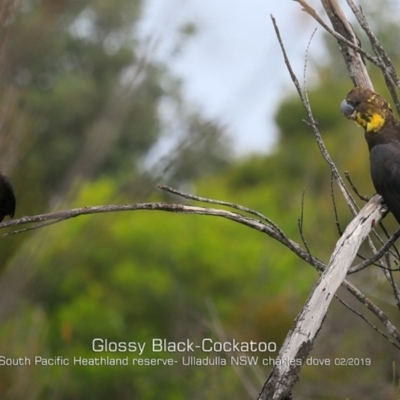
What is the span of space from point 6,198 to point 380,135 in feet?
7.06

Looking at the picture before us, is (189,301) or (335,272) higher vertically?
(189,301)

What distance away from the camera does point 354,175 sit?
18.5 m

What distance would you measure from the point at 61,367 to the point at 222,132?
518 inches

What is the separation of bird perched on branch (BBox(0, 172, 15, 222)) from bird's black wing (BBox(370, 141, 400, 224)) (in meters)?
1.98

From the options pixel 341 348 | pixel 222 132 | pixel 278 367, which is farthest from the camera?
pixel 341 348

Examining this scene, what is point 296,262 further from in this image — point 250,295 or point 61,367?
point 61,367

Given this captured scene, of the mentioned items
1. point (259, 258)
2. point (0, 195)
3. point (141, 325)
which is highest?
point (259, 258)

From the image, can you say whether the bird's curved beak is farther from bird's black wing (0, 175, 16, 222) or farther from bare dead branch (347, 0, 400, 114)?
bird's black wing (0, 175, 16, 222)

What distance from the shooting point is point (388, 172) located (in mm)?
3541

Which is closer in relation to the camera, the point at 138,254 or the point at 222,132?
the point at 222,132

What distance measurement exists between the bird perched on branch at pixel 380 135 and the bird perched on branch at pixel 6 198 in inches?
75.8

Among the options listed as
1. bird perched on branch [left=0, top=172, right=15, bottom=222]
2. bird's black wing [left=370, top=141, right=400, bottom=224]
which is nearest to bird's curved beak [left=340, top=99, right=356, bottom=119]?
bird's black wing [left=370, top=141, right=400, bottom=224]

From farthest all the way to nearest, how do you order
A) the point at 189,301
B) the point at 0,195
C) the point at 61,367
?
1. the point at 189,301
2. the point at 61,367
3. the point at 0,195

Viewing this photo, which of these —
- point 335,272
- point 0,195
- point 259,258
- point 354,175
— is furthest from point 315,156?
point 335,272
